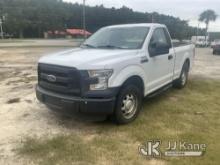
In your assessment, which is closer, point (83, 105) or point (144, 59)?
point (83, 105)

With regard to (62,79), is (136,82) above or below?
below

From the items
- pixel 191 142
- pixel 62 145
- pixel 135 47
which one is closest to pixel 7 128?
pixel 62 145

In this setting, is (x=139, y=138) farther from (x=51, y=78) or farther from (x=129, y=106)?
(x=51, y=78)

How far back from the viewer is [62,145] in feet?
14.1

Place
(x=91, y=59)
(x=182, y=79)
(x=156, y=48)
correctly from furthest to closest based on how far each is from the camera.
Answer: (x=182, y=79) → (x=156, y=48) → (x=91, y=59)

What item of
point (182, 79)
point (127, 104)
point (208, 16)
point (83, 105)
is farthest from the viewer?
point (208, 16)

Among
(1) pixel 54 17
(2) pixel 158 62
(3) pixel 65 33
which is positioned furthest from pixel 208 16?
(2) pixel 158 62

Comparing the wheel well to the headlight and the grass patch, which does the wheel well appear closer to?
the headlight

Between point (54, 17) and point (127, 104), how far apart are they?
72852 millimetres

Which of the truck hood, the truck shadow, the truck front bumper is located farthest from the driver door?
the truck front bumper

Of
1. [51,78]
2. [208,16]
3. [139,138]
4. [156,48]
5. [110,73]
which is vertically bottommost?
[139,138]

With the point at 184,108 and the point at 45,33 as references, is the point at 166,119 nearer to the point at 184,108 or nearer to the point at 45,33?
the point at 184,108

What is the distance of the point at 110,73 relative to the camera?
457 centimetres

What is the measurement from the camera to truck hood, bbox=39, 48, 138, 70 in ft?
14.8
